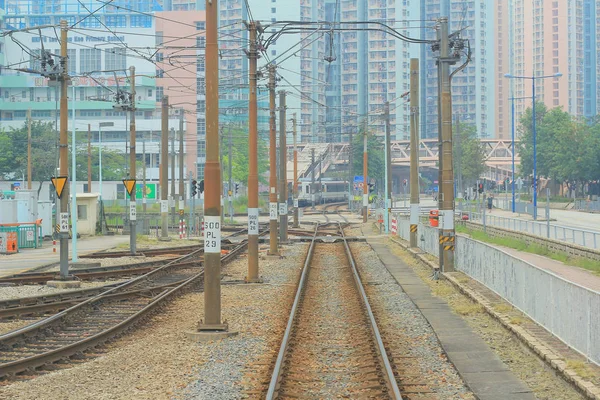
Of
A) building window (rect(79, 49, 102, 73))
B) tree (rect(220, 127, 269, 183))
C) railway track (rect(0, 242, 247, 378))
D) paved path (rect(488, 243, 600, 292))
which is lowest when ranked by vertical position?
paved path (rect(488, 243, 600, 292))

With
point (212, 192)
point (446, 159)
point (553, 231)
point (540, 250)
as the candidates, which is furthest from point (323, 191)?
point (212, 192)

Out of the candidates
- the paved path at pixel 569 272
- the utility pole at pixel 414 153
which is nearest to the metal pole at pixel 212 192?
the paved path at pixel 569 272

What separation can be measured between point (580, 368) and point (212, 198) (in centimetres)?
756

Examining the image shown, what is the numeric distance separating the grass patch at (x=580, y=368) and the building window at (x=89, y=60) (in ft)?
348

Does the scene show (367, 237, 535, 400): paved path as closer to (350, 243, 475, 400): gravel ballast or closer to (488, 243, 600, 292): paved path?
(350, 243, 475, 400): gravel ballast

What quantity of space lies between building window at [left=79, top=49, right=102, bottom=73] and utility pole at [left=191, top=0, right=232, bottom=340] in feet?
327

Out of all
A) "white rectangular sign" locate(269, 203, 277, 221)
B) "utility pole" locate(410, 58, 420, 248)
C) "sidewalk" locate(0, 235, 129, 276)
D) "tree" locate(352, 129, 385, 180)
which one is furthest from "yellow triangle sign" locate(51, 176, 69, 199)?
"tree" locate(352, 129, 385, 180)

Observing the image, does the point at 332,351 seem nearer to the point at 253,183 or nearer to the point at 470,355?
the point at 470,355

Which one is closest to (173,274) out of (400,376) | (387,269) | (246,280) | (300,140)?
(246,280)

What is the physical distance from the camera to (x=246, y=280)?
2748 cm

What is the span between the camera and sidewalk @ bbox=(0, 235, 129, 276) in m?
34.4

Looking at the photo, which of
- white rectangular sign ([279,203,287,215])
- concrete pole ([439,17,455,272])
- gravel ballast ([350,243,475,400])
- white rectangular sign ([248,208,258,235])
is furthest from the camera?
white rectangular sign ([279,203,287,215])

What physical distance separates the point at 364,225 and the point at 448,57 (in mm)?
42241

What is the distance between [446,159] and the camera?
93.2ft
